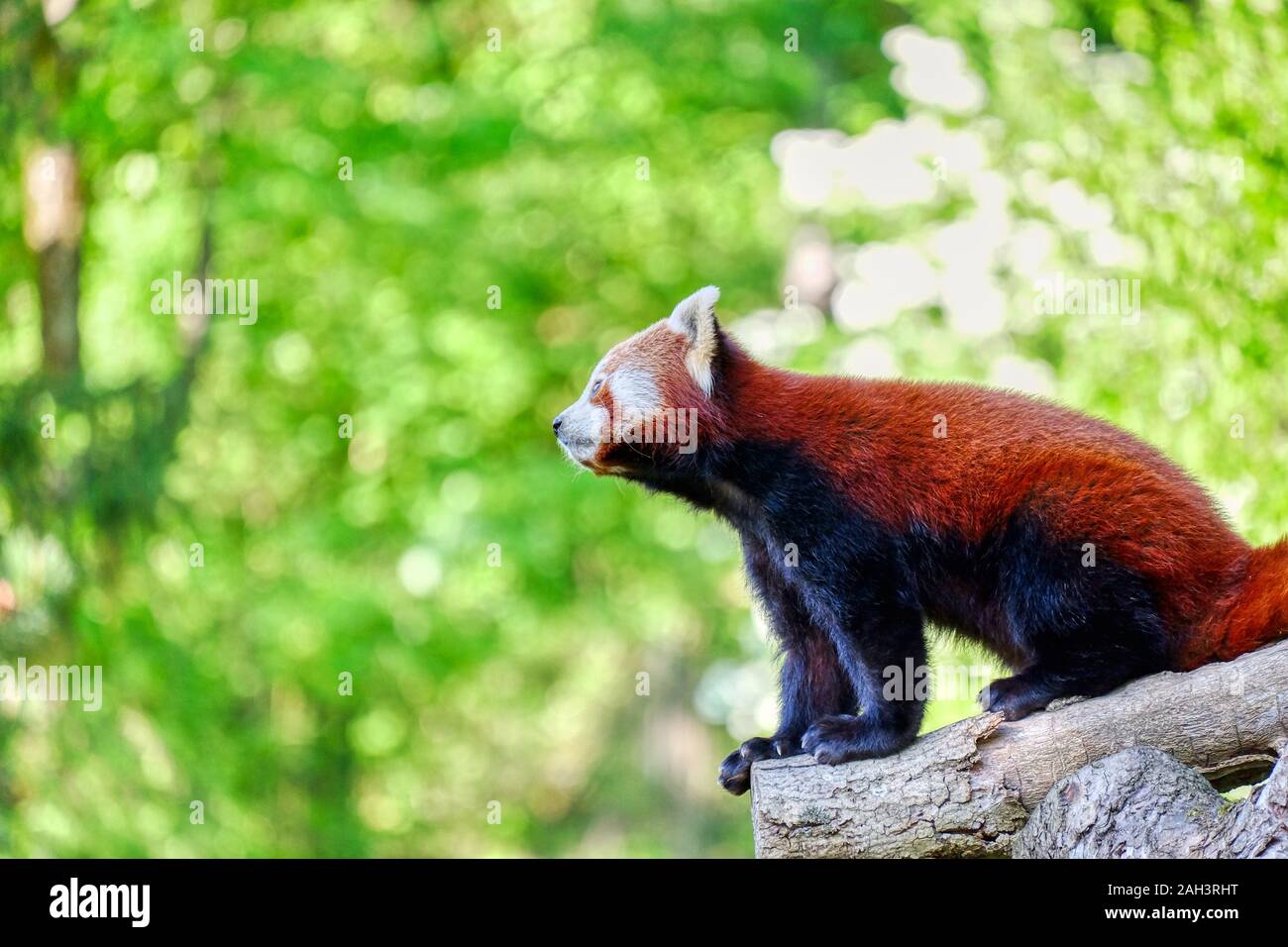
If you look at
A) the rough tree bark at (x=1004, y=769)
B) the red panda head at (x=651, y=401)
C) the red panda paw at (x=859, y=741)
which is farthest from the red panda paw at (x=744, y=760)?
the red panda head at (x=651, y=401)

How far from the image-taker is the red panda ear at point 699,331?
219 inches

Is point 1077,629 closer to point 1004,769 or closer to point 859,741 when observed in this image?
point 1004,769

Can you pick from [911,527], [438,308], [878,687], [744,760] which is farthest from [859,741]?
[438,308]

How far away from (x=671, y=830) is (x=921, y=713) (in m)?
16.0

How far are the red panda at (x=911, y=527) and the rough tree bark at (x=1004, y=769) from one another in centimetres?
15

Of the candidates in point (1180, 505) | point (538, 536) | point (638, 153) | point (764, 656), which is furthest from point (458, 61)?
point (1180, 505)

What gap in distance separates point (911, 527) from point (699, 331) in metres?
1.20

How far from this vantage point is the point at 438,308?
1469 centimetres

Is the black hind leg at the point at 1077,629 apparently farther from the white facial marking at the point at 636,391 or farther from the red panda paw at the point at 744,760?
the white facial marking at the point at 636,391

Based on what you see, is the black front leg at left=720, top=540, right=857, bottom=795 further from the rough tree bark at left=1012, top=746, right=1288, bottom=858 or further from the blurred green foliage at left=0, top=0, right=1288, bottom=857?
the blurred green foliage at left=0, top=0, right=1288, bottom=857

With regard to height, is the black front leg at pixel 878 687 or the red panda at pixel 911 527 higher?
the red panda at pixel 911 527

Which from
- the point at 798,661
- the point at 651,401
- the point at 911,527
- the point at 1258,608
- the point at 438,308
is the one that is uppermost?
the point at 438,308

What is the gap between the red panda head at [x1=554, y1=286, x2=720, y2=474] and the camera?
5547mm
